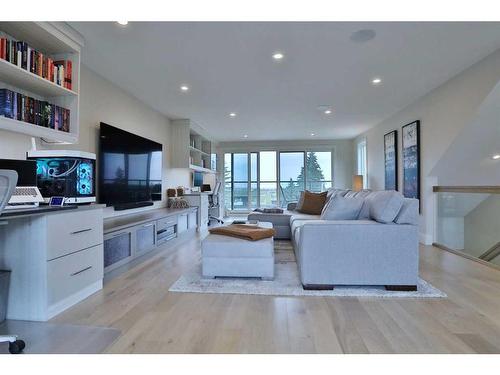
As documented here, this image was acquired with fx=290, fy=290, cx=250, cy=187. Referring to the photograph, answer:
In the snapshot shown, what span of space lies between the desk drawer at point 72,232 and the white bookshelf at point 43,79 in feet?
2.53

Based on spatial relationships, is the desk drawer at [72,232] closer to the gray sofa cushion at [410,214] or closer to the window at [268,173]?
the gray sofa cushion at [410,214]

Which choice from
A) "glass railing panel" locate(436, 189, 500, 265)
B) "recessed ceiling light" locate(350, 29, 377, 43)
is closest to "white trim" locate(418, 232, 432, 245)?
"glass railing panel" locate(436, 189, 500, 265)

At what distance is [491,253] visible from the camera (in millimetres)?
3717

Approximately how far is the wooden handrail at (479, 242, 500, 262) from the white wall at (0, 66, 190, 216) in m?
4.89

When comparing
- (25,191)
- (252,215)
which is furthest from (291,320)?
(252,215)

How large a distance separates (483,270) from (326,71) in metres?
2.88

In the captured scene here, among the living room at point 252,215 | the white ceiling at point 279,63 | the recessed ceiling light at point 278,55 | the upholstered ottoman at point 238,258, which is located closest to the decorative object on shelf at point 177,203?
the living room at point 252,215

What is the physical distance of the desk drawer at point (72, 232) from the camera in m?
2.09

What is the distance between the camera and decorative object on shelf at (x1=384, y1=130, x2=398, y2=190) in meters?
5.69

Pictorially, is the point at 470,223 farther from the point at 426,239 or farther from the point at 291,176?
the point at 291,176

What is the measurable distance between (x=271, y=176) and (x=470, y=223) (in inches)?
227
